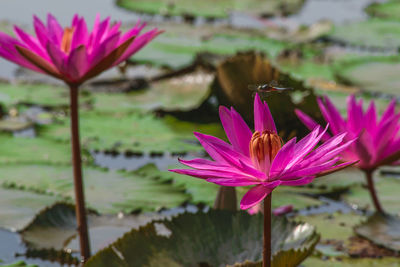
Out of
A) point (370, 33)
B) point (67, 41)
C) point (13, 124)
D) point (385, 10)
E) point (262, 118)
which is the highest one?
point (385, 10)

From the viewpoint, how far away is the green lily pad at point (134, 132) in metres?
1.88

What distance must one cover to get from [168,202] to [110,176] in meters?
0.22

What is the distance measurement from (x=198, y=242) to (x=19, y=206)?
590 mm

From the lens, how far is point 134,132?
78.0 inches

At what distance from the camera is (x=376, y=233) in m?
1.34

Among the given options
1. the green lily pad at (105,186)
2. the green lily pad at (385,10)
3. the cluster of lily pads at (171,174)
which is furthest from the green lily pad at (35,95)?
the green lily pad at (385,10)

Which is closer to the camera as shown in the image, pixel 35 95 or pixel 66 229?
pixel 66 229

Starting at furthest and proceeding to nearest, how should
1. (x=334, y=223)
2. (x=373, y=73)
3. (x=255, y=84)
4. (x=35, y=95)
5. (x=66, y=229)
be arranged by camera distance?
(x=373, y=73)
(x=35, y=95)
(x=255, y=84)
(x=334, y=223)
(x=66, y=229)

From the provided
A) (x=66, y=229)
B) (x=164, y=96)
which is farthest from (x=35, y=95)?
(x=66, y=229)

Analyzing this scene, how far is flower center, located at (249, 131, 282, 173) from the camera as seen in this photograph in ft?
2.39

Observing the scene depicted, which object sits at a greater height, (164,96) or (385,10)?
(385,10)

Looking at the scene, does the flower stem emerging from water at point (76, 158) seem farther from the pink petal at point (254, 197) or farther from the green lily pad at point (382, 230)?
the green lily pad at point (382, 230)

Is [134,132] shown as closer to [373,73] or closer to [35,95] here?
[35,95]

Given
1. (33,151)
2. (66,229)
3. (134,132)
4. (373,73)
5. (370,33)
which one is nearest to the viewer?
(66,229)
